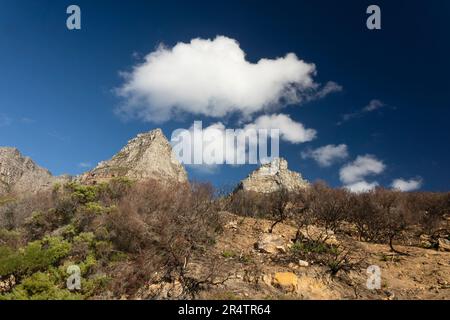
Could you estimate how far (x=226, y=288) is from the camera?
516 inches

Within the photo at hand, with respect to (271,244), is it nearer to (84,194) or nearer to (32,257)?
(32,257)

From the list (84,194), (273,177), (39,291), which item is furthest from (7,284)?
(273,177)

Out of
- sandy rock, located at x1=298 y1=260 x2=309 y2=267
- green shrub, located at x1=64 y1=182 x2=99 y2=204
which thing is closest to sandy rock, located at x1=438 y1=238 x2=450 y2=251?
sandy rock, located at x1=298 y1=260 x2=309 y2=267

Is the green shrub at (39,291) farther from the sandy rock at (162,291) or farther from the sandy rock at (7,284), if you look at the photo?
the sandy rock at (162,291)

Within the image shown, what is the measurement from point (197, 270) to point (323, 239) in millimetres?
6538

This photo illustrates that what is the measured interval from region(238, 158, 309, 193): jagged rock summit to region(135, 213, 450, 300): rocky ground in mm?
30699

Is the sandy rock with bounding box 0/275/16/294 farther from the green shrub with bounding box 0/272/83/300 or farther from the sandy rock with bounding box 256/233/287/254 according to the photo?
the sandy rock with bounding box 256/233/287/254

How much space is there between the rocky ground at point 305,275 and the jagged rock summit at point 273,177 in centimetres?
3070

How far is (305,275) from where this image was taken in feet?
44.6

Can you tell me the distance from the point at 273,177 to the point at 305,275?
42460 mm

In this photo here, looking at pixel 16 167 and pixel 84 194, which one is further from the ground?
pixel 16 167

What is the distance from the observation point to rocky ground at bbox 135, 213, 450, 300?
509 inches
